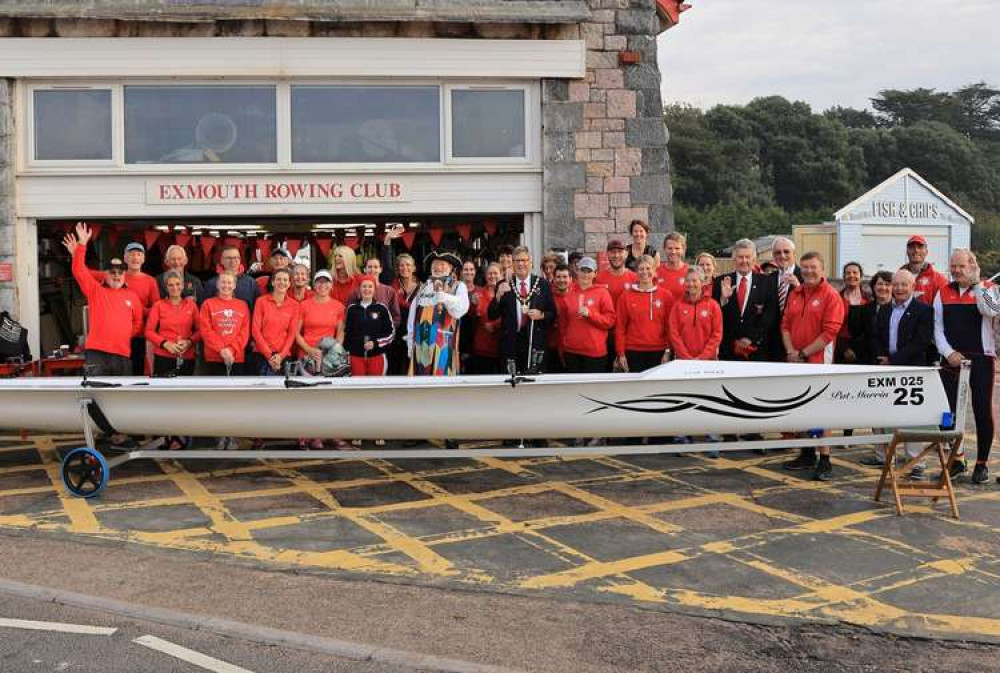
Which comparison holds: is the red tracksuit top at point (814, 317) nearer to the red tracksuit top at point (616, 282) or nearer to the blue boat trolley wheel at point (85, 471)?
the red tracksuit top at point (616, 282)

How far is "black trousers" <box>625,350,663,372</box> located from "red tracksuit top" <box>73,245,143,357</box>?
3.94 metres

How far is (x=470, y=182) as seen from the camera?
34.4 ft

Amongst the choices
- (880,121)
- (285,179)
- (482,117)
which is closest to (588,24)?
(482,117)

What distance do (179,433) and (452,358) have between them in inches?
88.7

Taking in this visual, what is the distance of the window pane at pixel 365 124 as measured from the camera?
10.4 metres

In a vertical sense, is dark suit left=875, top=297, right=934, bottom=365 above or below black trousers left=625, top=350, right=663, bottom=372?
above

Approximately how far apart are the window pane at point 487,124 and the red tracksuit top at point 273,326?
3.68 meters

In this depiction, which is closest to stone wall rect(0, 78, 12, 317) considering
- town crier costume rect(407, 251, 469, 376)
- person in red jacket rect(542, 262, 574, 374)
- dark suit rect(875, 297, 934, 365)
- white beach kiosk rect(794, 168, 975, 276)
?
town crier costume rect(407, 251, 469, 376)

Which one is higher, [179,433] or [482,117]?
[482,117]

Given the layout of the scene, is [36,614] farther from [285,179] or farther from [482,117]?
[482,117]

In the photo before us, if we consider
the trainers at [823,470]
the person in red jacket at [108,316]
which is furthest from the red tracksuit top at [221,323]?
the trainers at [823,470]

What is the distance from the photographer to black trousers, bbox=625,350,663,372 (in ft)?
25.9

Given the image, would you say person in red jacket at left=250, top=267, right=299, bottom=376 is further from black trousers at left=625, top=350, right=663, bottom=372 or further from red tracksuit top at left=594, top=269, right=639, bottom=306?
black trousers at left=625, top=350, right=663, bottom=372

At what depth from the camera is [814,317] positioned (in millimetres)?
7391
